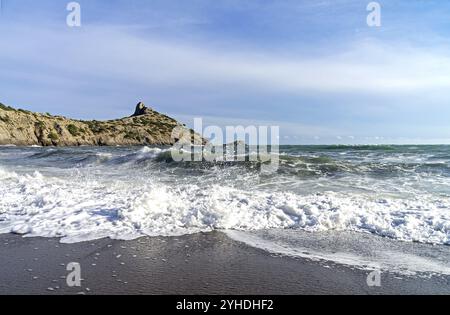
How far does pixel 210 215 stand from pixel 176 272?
3.03 metres

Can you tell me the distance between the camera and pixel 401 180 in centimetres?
1520

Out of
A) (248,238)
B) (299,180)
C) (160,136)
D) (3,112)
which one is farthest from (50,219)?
(160,136)

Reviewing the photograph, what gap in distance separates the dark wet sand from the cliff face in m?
73.0

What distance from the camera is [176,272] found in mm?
5520

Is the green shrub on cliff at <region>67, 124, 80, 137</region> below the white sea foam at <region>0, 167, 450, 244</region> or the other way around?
the other way around

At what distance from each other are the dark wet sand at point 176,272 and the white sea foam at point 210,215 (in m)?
0.83

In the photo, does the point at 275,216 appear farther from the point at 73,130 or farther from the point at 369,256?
the point at 73,130

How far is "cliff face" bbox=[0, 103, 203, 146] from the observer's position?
73.0 m

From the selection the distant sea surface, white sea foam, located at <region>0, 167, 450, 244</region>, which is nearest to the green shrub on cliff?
the distant sea surface

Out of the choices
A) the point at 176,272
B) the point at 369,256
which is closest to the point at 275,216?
the point at 369,256

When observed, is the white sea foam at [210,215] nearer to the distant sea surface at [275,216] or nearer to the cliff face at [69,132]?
the distant sea surface at [275,216]

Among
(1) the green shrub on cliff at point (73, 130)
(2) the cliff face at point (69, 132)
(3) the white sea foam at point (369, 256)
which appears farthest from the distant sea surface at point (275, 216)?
(1) the green shrub on cliff at point (73, 130)

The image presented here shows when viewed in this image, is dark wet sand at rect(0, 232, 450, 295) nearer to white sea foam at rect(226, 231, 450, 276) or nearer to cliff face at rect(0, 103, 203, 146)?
white sea foam at rect(226, 231, 450, 276)
